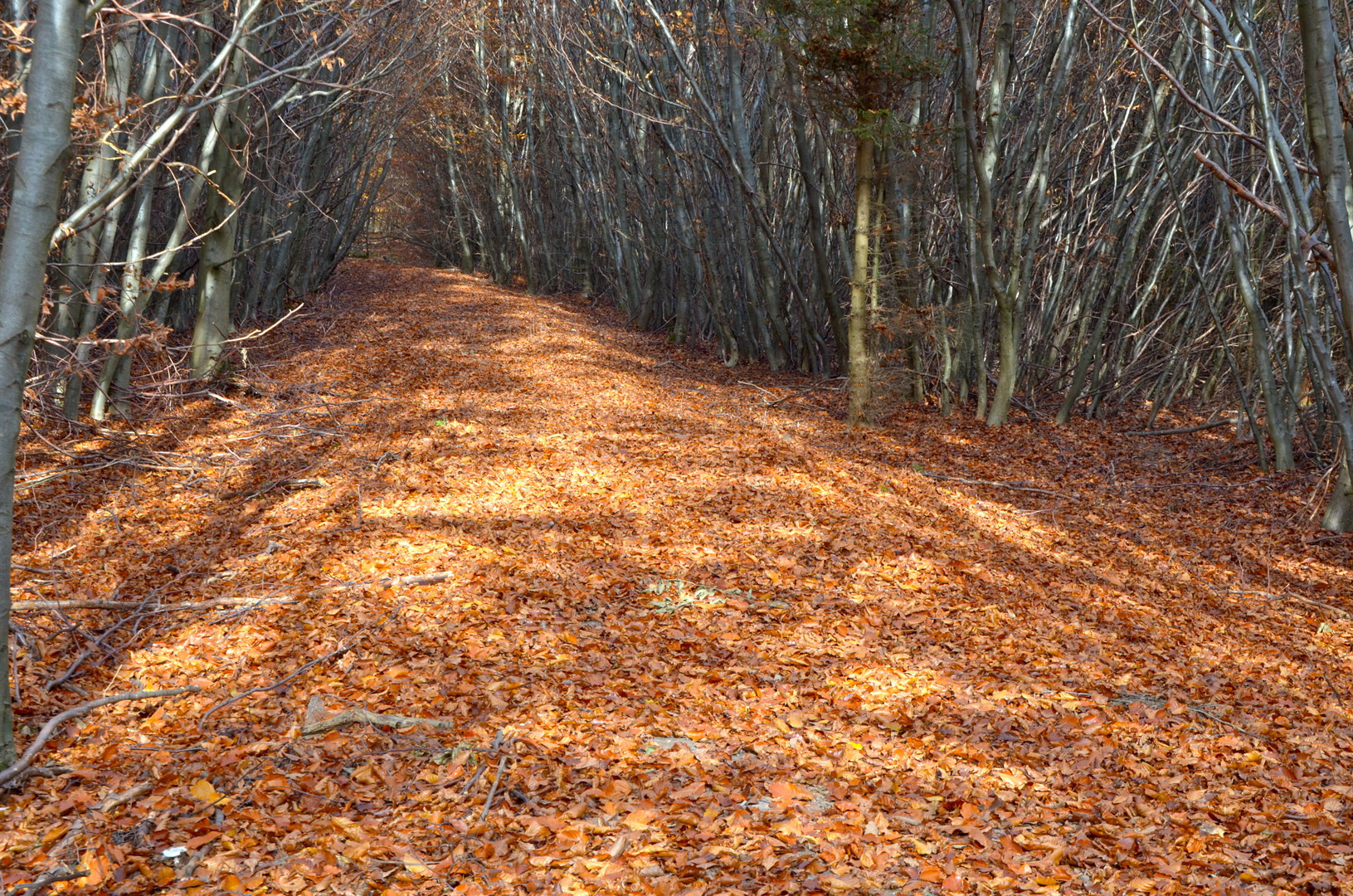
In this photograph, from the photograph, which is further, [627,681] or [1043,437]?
[1043,437]

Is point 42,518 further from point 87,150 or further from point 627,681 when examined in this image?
point 627,681

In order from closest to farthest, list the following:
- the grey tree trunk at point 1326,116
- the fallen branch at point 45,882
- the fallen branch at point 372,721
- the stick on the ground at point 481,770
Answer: the fallen branch at point 45,882 < the stick on the ground at point 481,770 < the fallen branch at point 372,721 < the grey tree trunk at point 1326,116

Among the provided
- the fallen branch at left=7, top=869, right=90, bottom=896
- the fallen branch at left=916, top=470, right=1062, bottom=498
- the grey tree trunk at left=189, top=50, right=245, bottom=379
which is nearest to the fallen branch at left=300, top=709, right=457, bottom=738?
the fallen branch at left=7, top=869, right=90, bottom=896

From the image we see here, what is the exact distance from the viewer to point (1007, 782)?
11.5 ft

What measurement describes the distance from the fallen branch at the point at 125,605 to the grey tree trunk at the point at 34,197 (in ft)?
6.10

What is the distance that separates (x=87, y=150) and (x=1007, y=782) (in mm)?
7633

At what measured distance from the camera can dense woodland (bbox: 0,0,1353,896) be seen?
3.83 m

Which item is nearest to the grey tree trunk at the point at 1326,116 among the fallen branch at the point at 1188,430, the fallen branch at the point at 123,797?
the fallen branch at the point at 123,797

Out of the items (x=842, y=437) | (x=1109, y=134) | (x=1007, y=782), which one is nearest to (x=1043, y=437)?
(x=842, y=437)

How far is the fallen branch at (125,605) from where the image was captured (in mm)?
4430

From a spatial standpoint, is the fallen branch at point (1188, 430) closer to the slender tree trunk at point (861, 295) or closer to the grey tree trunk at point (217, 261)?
the slender tree trunk at point (861, 295)

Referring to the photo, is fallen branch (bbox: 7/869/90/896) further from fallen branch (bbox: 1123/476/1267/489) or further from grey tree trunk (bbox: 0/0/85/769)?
fallen branch (bbox: 1123/476/1267/489)

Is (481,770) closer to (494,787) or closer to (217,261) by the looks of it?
(494,787)

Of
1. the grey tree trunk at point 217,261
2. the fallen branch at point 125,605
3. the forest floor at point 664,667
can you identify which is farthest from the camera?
the grey tree trunk at point 217,261
